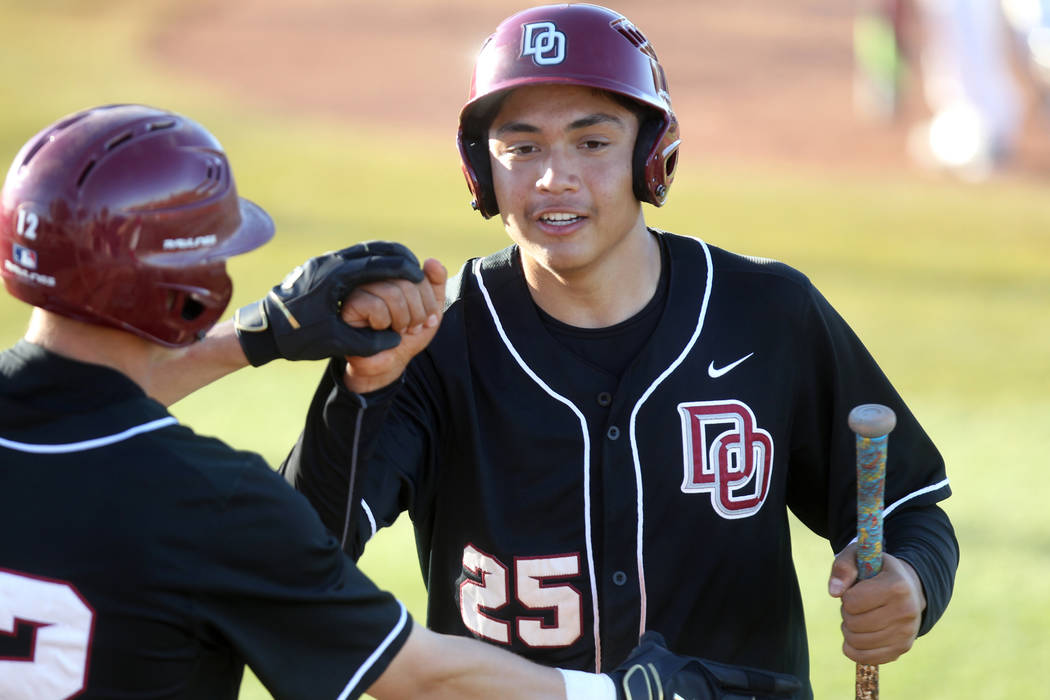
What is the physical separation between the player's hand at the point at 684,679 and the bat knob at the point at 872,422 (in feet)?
1.82

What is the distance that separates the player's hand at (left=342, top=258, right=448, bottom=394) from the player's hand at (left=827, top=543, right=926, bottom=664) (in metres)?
0.99

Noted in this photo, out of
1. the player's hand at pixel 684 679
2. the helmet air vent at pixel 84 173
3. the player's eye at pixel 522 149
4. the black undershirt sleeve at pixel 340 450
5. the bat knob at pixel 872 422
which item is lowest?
the player's hand at pixel 684 679

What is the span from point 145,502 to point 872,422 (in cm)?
131

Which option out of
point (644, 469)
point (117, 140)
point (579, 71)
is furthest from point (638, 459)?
point (117, 140)

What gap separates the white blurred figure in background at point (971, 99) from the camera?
14.8 metres

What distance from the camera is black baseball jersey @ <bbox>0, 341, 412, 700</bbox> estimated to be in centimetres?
201

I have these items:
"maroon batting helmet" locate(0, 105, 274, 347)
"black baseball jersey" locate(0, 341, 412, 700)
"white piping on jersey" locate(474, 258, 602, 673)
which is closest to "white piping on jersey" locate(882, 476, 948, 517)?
"white piping on jersey" locate(474, 258, 602, 673)

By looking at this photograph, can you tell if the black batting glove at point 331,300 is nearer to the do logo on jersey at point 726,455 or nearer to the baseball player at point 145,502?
the baseball player at point 145,502

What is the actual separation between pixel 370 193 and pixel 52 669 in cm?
1168

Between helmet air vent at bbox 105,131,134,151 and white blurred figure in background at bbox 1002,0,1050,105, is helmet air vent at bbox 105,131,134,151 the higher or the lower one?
the lower one

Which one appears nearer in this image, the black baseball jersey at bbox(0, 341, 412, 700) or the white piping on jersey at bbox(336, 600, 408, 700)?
the black baseball jersey at bbox(0, 341, 412, 700)

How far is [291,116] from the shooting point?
679 inches

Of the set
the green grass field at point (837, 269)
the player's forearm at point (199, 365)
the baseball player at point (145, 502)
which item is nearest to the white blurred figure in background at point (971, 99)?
the green grass field at point (837, 269)

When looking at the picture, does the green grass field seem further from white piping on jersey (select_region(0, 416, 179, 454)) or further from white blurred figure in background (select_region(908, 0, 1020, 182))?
white piping on jersey (select_region(0, 416, 179, 454))
